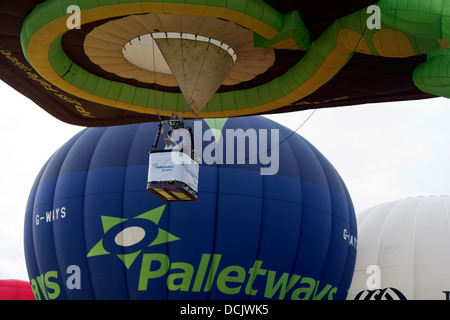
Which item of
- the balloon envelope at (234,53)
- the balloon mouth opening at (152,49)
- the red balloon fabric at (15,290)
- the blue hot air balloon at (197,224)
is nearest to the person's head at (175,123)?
the balloon envelope at (234,53)

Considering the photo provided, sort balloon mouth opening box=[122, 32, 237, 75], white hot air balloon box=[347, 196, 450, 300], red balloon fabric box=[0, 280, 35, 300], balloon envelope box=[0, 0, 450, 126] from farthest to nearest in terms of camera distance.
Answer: red balloon fabric box=[0, 280, 35, 300] < white hot air balloon box=[347, 196, 450, 300] < balloon mouth opening box=[122, 32, 237, 75] < balloon envelope box=[0, 0, 450, 126]

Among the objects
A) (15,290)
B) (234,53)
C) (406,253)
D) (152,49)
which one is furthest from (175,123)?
(15,290)

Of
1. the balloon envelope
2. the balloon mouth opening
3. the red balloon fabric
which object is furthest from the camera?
the red balloon fabric

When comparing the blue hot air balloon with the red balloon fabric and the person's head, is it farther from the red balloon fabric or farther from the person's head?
the red balloon fabric

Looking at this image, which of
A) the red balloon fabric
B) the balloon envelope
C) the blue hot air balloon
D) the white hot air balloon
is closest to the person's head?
the balloon envelope

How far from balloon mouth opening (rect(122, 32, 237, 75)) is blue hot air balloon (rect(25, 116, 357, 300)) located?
3601 mm

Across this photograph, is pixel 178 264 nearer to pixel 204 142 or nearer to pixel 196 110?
pixel 204 142

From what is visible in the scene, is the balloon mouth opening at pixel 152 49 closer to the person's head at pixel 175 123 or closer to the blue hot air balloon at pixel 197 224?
the person's head at pixel 175 123

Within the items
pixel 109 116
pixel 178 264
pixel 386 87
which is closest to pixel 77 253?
pixel 178 264

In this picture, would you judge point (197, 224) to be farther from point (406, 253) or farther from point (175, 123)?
point (406, 253)

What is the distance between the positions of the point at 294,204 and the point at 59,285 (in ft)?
18.2

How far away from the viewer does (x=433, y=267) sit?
18141 mm

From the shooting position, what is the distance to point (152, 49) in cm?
1016

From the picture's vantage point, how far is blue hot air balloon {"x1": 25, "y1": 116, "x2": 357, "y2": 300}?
13.4m
